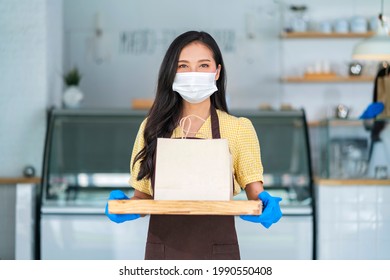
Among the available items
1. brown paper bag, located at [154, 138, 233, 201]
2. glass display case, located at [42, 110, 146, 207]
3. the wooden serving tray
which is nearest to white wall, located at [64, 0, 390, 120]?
glass display case, located at [42, 110, 146, 207]

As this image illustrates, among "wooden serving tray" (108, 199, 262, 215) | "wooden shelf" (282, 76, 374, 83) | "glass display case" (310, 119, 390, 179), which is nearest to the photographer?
"wooden serving tray" (108, 199, 262, 215)

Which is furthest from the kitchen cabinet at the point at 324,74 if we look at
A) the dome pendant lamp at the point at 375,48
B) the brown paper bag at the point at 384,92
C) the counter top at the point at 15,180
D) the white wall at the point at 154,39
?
the counter top at the point at 15,180

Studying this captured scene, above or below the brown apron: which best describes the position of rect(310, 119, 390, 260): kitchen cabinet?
below

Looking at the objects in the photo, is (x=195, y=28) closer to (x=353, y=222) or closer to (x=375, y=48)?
(x=375, y=48)

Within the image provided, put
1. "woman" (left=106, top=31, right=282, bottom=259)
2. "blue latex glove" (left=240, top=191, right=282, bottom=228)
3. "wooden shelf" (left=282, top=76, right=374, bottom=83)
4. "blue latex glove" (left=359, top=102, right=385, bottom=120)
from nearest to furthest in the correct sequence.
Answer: "blue latex glove" (left=240, top=191, right=282, bottom=228) → "woman" (left=106, top=31, right=282, bottom=259) → "blue latex glove" (left=359, top=102, right=385, bottom=120) → "wooden shelf" (left=282, top=76, right=374, bottom=83)

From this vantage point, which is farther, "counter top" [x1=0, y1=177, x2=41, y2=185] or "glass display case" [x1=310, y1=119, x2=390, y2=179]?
"counter top" [x1=0, y1=177, x2=41, y2=185]

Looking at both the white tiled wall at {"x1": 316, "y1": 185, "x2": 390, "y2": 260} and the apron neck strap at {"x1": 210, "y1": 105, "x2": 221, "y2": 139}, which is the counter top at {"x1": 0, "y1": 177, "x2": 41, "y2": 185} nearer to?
the white tiled wall at {"x1": 316, "y1": 185, "x2": 390, "y2": 260}

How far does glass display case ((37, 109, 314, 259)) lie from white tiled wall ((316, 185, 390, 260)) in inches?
3.5

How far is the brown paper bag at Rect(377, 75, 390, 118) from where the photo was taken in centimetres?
512

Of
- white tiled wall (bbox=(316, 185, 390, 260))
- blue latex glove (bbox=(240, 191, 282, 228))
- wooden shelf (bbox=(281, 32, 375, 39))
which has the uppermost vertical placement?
wooden shelf (bbox=(281, 32, 375, 39))

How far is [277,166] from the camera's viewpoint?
4.98m

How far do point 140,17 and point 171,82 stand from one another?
17.3ft

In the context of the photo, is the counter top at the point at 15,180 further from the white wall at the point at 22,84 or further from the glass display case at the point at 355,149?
the glass display case at the point at 355,149

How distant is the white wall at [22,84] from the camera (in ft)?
17.1
